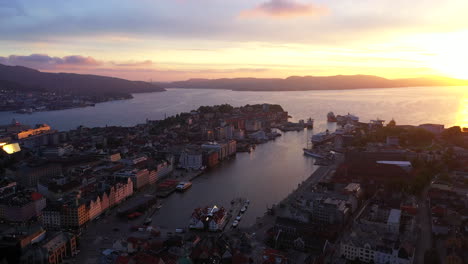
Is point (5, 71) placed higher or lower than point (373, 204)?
higher

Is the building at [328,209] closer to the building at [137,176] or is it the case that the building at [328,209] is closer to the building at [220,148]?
the building at [137,176]

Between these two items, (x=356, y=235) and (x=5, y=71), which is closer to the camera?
(x=356, y=235)

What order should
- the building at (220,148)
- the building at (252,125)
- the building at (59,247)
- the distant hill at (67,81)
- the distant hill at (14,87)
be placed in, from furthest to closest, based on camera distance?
the distant hill at (67,81)
the distant hill at (14,87)
the building at (252,125)
the building at (220,148)
the building at (59,247)

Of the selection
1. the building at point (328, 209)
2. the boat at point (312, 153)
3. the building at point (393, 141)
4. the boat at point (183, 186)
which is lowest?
the boat at point (183, 186)

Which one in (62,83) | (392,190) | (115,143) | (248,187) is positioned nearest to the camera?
(392,190)

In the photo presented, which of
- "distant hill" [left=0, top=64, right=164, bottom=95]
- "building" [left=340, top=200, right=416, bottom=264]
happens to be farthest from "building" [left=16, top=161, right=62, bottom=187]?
"distant hill" [left=0, top=64, right=164, bottom=95]

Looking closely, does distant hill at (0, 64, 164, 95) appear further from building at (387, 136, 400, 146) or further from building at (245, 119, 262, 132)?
building at (387, 136, 400, 146)

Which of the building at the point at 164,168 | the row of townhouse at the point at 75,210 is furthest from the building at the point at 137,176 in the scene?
the row of townhouse at the point at 75,210

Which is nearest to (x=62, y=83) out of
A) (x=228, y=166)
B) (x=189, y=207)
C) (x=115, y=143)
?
(x=115, y=143)

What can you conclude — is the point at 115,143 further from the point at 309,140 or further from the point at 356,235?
the point at 356,235
